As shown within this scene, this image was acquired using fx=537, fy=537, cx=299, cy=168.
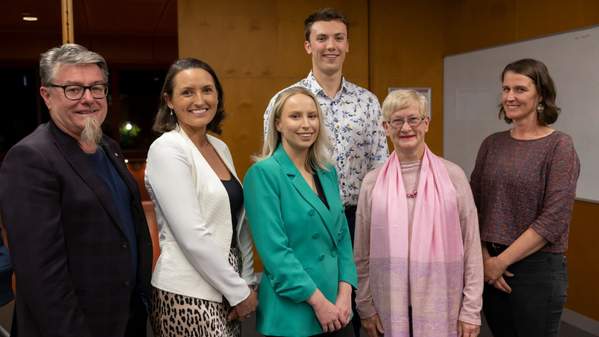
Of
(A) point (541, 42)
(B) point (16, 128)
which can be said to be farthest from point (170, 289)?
(B) point (16, 128)

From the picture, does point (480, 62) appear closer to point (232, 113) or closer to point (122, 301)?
point (232, 113)

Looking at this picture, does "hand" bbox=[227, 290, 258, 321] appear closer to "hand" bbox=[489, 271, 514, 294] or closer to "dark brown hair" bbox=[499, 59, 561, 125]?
"hand" bbox=[489, 271, 514, 294]

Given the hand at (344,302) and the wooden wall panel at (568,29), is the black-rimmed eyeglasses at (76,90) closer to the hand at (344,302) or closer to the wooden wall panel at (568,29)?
the hand at (344,302)

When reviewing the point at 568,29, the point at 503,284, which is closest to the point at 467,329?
the point at 503,284

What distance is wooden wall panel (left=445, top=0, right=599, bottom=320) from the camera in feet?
13.0

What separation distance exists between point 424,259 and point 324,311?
425mm

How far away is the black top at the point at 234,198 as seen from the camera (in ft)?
6.73

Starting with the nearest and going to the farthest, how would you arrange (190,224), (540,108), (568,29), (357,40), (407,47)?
(190,224) < (540,108) < (568,29) < (357,40) < (407,47)

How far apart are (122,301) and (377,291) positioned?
3.17ft

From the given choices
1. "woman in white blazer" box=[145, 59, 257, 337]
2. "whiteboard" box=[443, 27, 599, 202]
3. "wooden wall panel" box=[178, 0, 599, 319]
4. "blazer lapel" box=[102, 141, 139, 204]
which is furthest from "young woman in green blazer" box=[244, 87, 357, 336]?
"wooden wall panel" box=[178, 0, 599, 319]

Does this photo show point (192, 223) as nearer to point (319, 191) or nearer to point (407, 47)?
point (319, 191)

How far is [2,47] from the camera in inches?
312

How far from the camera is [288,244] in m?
2.00

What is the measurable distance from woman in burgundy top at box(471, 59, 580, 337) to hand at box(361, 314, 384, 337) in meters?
0.50
